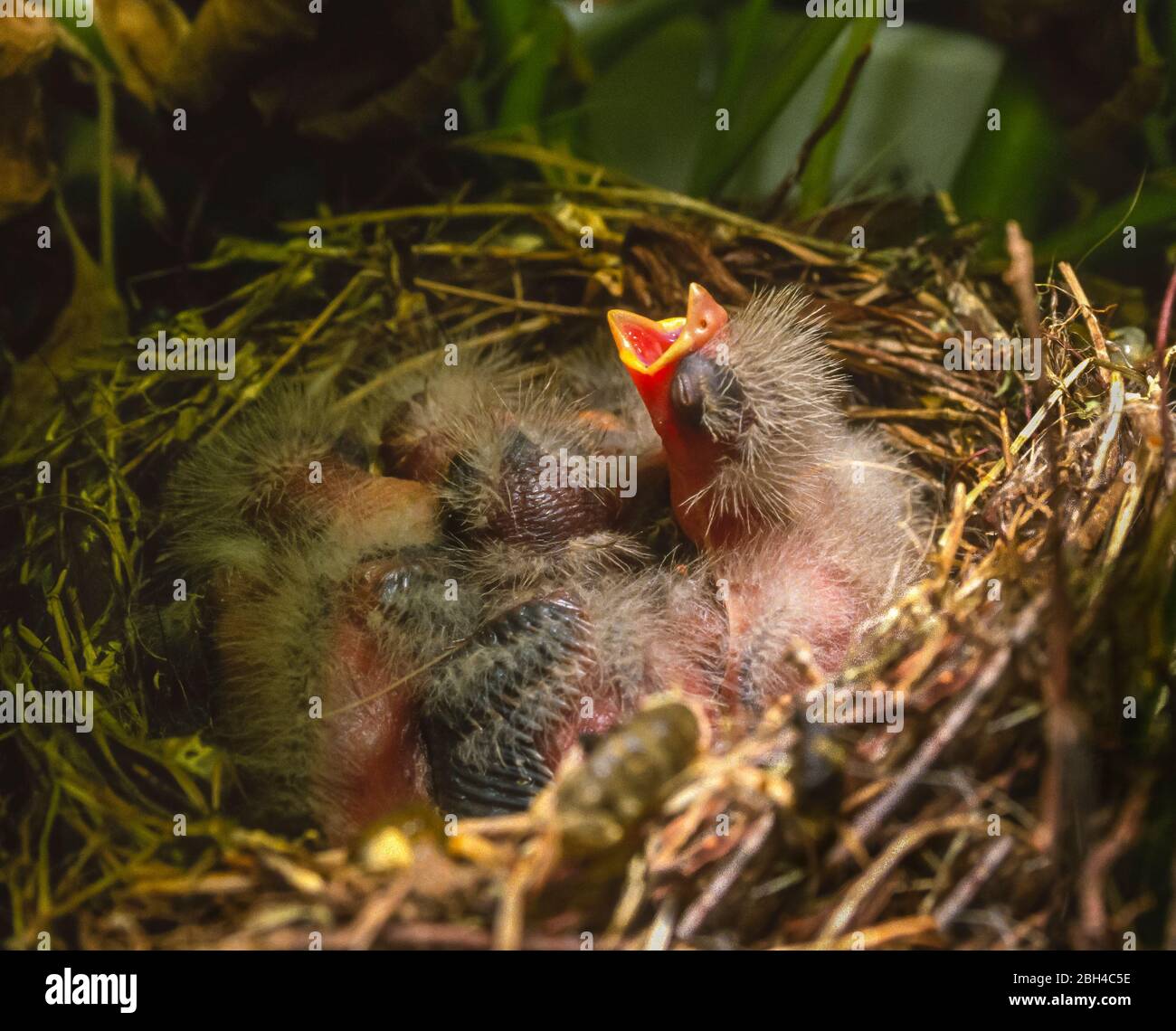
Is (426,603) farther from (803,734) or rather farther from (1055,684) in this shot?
(1055,684)

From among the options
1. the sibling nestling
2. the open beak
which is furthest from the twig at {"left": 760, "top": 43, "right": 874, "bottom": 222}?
the open beak

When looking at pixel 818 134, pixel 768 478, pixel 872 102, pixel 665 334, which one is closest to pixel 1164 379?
pixel 768 478

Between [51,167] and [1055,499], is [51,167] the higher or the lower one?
the higher one

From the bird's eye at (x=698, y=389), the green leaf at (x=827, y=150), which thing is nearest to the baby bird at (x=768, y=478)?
the bird's eye at (x=698, y=389)

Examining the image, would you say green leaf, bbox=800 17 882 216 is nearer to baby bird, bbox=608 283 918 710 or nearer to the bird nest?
the bird nest

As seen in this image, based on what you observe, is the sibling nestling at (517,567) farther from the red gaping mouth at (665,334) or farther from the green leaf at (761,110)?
the green leaf at (761,110)
